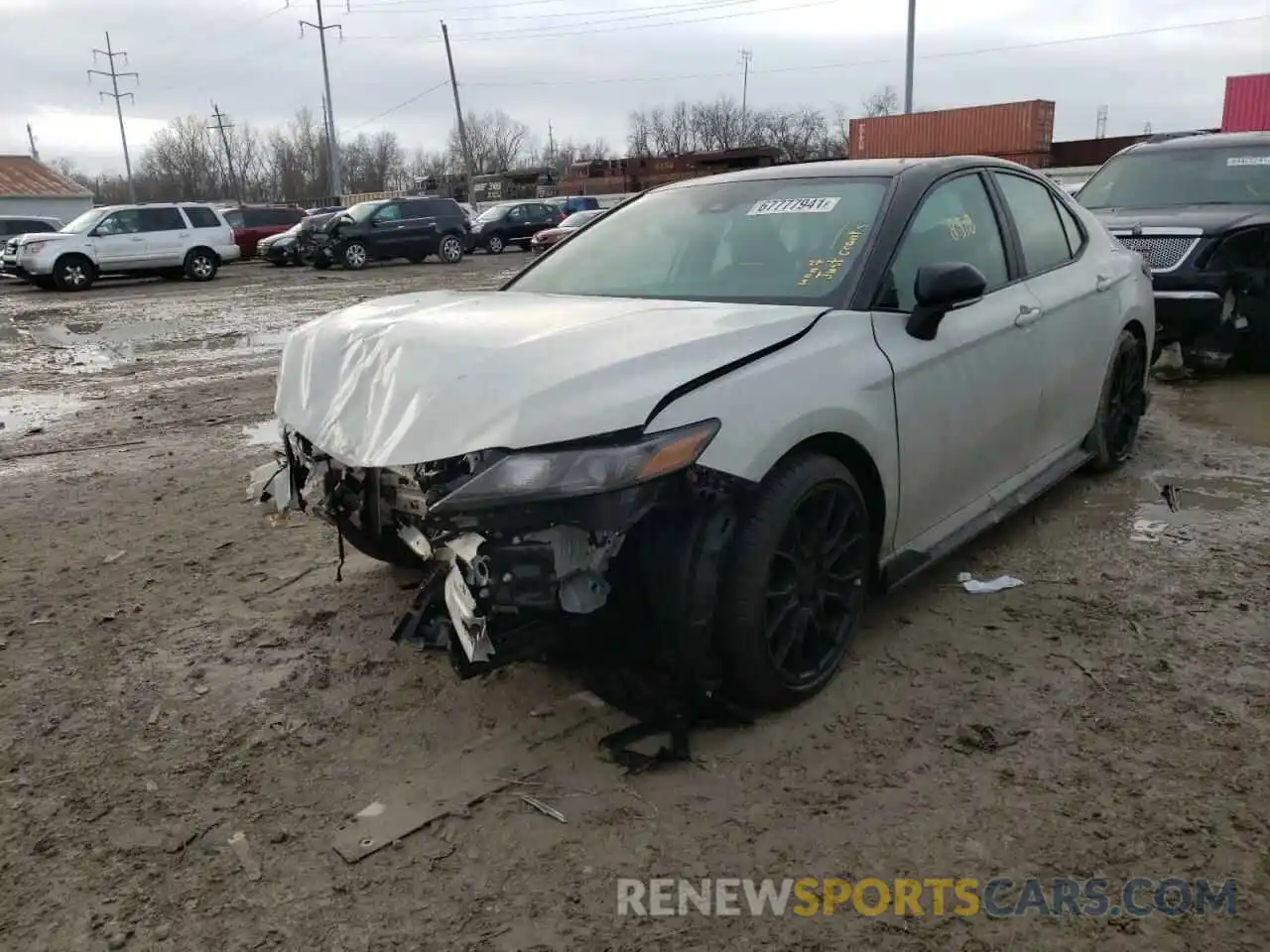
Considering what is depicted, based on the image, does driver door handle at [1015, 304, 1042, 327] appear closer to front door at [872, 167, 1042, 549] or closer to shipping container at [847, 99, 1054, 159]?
front door at [872, 167, 1042, 549]

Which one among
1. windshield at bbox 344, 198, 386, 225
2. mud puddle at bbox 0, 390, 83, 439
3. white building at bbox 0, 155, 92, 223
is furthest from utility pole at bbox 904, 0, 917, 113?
white building at bbox 0, 155, 92, 223

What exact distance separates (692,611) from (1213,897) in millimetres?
1321

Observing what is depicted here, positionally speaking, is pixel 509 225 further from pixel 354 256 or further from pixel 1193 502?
pixel 1193 502

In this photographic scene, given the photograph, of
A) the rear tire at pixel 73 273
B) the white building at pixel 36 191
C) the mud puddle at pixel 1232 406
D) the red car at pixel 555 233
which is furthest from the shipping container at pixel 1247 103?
the white building at pixel 36 191

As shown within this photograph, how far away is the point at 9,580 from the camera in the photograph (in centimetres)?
429

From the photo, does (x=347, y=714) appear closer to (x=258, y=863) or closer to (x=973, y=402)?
(x=258, y=863)

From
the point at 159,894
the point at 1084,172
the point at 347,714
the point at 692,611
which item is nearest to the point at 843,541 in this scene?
the point at 692,611

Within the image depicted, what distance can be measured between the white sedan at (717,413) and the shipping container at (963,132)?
3374 centimetres

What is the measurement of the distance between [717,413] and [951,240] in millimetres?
1631

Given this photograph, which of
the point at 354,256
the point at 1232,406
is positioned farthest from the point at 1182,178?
the point at 354,256

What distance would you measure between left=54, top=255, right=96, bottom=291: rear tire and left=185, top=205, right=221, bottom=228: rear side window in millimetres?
2352

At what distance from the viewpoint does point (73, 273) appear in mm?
20703

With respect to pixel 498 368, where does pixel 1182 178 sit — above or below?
above

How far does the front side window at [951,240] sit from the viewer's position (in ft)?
11.0
